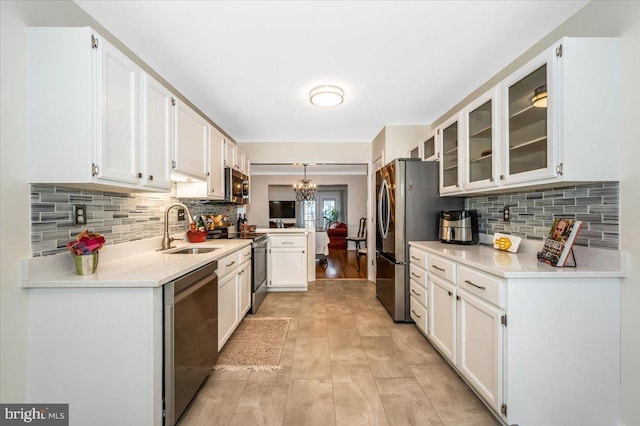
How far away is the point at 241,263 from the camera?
2.84 metres

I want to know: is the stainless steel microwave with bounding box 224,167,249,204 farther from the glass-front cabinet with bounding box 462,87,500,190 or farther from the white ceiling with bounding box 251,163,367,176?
the white ceiling with bounding box 251,163,367,176

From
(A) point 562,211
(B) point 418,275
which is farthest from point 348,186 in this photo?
(A) point 562,211

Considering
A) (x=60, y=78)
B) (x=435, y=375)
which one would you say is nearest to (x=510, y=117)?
(x=435, y=375)

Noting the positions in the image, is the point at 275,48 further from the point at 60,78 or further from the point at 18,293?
the point at 18,293

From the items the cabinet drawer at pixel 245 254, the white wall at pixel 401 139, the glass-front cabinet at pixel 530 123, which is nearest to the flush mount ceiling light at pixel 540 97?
the glass-front cabinet at pixel 530 123

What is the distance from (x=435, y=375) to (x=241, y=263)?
1.96 meters

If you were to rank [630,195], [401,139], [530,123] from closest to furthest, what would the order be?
[630,195], [530,123], [401,139]

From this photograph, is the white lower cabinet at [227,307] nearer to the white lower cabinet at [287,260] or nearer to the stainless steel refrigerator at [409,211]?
the white lower cabinet at [287,260]

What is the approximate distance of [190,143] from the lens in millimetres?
2469

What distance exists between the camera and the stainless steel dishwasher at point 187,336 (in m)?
1.42

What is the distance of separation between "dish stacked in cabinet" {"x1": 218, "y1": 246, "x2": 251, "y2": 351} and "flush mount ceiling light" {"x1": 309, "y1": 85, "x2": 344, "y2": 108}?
173cm
